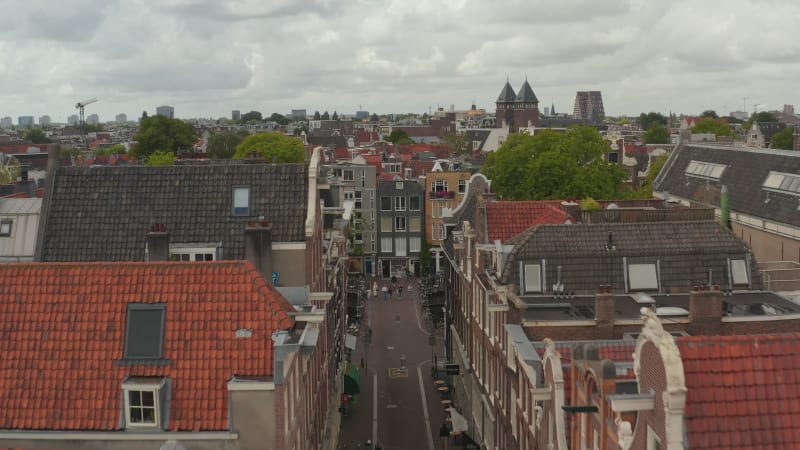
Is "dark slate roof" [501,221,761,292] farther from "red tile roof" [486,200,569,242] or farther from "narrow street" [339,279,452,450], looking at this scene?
"narrow street" [339,279,452,450]

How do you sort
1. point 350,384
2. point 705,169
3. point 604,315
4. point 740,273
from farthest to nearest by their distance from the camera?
point 705,169, point 350,384, point 740,273, point 604,315

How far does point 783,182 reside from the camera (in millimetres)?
59156

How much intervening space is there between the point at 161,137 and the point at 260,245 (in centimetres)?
10475

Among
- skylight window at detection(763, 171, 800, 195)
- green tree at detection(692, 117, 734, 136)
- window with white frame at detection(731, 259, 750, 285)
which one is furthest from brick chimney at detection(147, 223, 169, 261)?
green tree at detection(692, 117, 734, 136)

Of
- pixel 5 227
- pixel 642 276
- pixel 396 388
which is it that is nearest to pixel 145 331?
pixel 5 227

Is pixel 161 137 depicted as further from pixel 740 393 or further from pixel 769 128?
pixel 740 393

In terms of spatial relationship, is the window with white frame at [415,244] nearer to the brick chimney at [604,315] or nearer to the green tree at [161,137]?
the green tree at [161,137]

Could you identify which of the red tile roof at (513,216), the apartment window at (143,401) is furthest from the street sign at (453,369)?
the apartment window at (143,401)

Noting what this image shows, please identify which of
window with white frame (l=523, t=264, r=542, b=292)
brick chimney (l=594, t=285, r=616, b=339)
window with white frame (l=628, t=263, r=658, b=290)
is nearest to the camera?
brick chimney (l=594, t=285, r=616, b=339)

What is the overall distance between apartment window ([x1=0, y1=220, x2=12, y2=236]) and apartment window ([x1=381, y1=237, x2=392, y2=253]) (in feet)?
234

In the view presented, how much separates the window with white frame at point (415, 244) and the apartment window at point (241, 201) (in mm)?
69663

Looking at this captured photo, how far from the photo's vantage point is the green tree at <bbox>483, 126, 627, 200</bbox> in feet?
242

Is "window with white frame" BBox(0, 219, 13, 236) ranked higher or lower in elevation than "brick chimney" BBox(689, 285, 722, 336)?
higher

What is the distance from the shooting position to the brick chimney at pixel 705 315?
3102 cm
